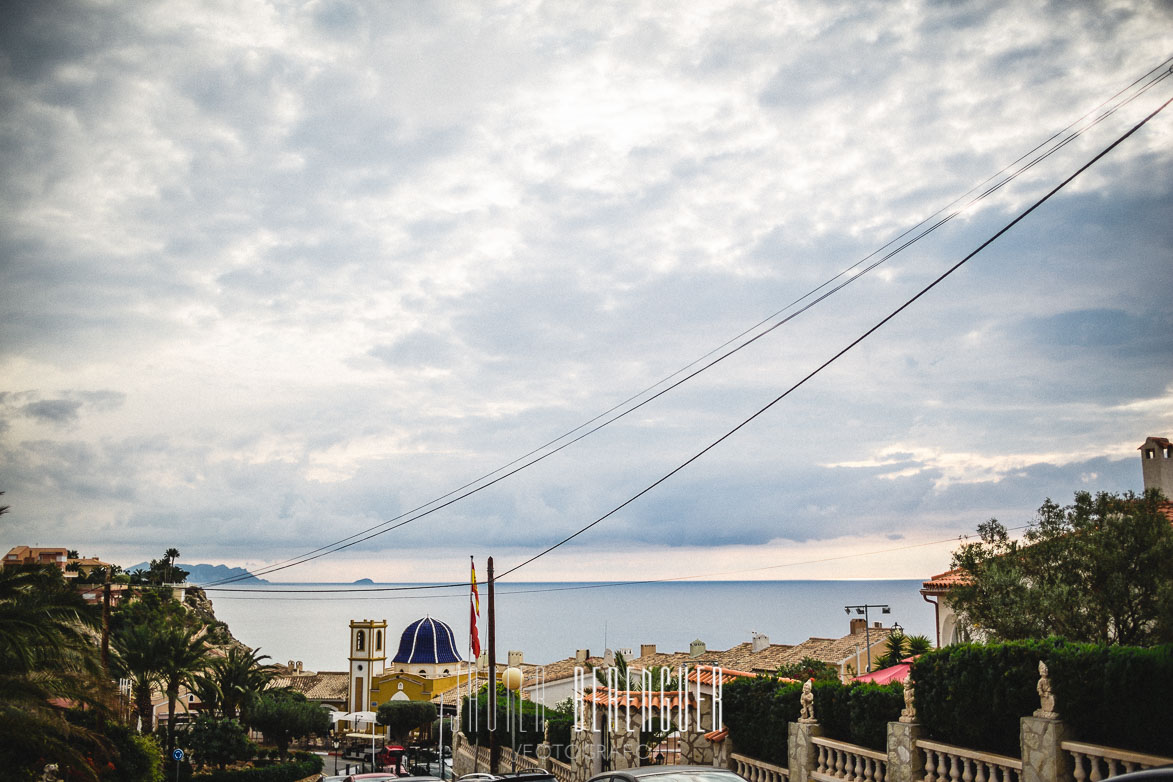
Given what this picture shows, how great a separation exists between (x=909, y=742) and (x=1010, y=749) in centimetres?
168

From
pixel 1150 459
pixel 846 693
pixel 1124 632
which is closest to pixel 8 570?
pixel 846 693

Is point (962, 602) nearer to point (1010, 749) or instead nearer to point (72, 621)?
point (1010, 749)

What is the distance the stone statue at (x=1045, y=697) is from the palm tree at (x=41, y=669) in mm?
16562

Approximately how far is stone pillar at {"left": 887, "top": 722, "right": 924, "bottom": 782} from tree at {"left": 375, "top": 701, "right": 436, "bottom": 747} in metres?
60.0

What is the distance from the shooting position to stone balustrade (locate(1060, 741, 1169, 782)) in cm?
1015

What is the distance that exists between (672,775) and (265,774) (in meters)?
33.0

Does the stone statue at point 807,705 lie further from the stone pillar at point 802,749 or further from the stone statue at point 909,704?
the stone statue at point 909,704

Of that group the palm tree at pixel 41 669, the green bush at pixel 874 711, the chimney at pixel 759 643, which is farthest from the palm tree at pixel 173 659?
the chimney at pixel 759 643

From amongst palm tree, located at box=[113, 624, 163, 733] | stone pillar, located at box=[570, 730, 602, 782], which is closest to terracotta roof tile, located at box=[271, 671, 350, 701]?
palm tree, located at box=[113, 624, 163, 733]

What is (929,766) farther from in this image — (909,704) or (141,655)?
(141,655)

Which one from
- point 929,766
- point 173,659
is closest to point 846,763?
point 929,766

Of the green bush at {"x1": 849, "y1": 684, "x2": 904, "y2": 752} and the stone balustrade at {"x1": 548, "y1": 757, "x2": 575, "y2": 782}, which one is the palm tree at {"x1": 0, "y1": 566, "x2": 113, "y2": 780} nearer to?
the stone balustrade at {"x1": 548, "y1": 757, "x2": 575, "y2": 782}

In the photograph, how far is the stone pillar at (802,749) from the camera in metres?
16.8

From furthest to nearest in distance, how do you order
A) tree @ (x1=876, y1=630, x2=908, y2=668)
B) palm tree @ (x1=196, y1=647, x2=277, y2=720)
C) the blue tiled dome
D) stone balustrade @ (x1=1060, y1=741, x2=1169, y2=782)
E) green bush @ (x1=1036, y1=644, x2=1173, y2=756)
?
the blue tiled dome, palm tree @ (x1=196, y1=647, x2=277, y2=720), tree @ (x1=876, y1=630, x2=908, y2=668), green bush @ (x1=1036, y1=644, x2=1173, y2=756), stone balustrade @ (x1=1060, y1=741, x2=1169, y2=782)
